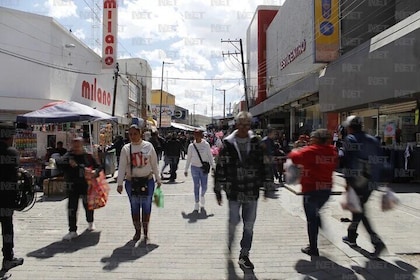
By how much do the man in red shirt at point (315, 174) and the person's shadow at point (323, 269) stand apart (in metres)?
0.21

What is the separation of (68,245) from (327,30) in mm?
18382

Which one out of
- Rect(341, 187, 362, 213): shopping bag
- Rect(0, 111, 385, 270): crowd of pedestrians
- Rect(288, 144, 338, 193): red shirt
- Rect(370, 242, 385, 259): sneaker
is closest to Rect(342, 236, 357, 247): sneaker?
Rect(0, 111, 385, 270): crowd of pedestrians

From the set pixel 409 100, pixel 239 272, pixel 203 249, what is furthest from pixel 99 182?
pixel 409 100

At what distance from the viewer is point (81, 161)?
6.33m

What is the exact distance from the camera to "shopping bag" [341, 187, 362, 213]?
5.16 meters

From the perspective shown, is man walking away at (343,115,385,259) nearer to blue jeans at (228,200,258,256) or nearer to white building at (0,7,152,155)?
blue jeans at (228,200,258,256)

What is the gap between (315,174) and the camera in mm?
5035

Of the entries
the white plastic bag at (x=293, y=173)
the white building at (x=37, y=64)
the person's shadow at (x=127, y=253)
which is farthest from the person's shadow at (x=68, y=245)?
the white building at (x=37, y=64)

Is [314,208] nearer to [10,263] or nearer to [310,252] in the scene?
[310,252]

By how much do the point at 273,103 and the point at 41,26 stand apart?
18.3 meters

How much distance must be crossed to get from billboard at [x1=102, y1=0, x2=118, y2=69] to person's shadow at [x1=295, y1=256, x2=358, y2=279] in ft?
69.3

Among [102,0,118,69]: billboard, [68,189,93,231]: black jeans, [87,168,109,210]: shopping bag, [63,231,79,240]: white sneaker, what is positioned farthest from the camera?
[102,0,118,69]: billboard

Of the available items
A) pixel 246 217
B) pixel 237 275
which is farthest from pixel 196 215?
pixel 237 275

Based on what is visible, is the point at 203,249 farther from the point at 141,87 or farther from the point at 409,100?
the point at 141,87
